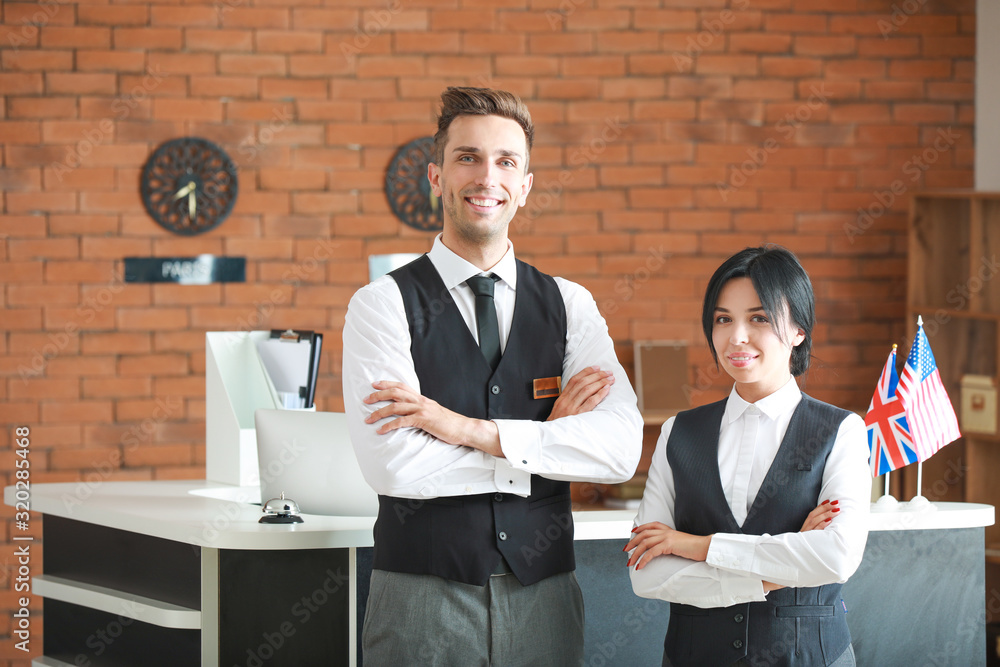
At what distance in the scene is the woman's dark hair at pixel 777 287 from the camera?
67.5 inches

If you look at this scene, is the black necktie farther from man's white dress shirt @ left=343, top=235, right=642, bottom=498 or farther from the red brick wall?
the red brick wall

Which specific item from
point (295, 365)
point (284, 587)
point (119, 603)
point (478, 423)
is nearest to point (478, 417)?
point (478, 423)

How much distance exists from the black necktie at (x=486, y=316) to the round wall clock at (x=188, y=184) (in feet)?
8.78

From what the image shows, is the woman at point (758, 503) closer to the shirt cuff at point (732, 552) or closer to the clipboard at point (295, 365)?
the shirt cuff at point (732, 552)

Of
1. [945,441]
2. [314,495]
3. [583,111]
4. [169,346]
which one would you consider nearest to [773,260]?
[945,441]

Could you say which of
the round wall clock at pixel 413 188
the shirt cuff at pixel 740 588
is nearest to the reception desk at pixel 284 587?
the shirt cuff at pixel 740 588

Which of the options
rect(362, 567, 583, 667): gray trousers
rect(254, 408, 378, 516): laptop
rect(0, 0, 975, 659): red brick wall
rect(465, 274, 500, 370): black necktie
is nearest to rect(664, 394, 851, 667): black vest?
rect(362, 567, 583, 667): gray trousers

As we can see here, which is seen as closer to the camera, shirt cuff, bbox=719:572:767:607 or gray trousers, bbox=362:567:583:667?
shirt cuff, bbox=719:572:767:607

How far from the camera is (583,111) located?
443cm

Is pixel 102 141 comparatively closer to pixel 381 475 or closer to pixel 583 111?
pixel 583 111

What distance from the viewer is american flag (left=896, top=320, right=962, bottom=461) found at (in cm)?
235

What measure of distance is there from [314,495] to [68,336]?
2441mm

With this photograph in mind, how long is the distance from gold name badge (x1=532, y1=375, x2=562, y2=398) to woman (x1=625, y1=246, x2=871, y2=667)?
0.24m

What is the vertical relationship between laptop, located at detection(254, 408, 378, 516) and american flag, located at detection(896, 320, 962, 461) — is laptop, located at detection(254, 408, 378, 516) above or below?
below
